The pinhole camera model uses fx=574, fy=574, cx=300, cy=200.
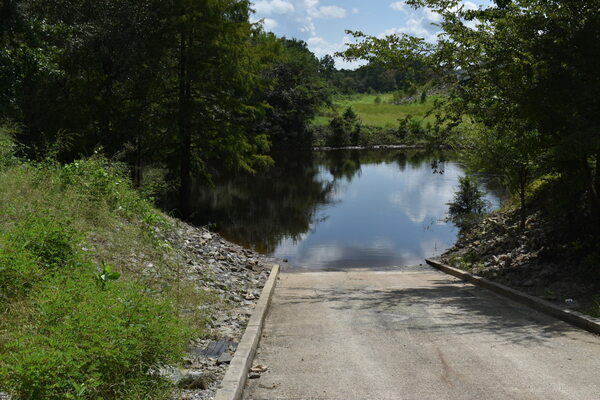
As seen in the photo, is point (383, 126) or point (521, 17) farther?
point (383, 126)

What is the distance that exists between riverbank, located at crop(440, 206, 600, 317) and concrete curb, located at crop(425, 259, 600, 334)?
223 mm

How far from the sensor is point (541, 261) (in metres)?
12.1

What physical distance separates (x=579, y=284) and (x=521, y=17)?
207 inches

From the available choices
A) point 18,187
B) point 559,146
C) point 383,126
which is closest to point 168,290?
point 18,187

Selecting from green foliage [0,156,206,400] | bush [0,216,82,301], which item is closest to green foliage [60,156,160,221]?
green foliage [0,156,206,400]

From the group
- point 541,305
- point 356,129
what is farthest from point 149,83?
point 356,129

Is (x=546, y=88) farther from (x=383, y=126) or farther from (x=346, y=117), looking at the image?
(x=383, y=126)

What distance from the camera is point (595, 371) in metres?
5.77

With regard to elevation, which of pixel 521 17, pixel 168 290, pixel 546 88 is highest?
pixel 521 17

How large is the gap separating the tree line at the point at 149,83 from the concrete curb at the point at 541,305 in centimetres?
1304

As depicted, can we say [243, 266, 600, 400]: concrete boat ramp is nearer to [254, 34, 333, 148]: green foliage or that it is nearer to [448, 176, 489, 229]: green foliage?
[448, 176, 489, 229]: green foliage

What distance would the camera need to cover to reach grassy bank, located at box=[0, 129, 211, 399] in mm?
3922

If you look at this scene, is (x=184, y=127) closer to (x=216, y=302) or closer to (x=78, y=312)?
(x=216, y=302)

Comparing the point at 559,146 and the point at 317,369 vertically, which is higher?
the point at 559,146
